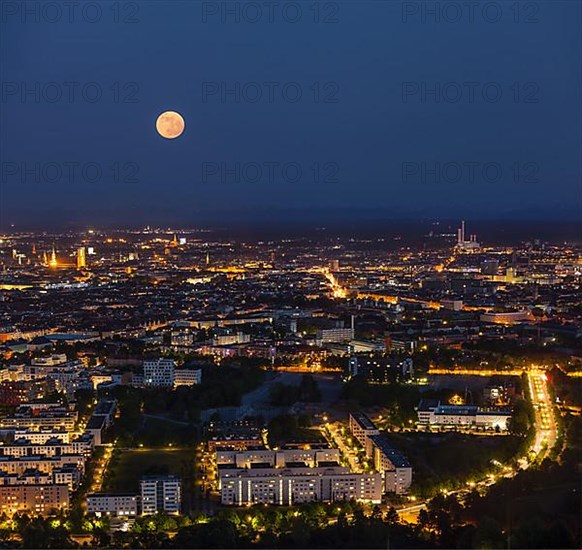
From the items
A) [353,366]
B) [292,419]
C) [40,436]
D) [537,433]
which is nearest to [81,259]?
[353,366]

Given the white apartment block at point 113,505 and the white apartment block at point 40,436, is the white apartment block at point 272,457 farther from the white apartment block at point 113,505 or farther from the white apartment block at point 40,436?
the white apartment block at point 40,436

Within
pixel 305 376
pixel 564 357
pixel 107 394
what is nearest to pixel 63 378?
pixel 107 394

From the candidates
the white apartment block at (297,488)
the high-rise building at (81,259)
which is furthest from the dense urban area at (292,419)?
the high-rise building at (81,259)

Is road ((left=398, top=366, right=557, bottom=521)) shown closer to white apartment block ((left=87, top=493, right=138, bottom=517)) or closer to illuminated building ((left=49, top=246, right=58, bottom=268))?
white apartment block ((left=87, top=493, right=138, bottom=517))

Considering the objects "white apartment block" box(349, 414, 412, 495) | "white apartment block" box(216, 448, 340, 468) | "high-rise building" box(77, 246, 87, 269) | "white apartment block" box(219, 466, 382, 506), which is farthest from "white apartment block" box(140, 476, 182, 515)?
"high-rise building" box(77, 246, 87, 269)

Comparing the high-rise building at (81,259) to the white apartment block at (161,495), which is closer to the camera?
the white apartment block at (161,495)

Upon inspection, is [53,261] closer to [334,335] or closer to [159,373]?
[334,335]
